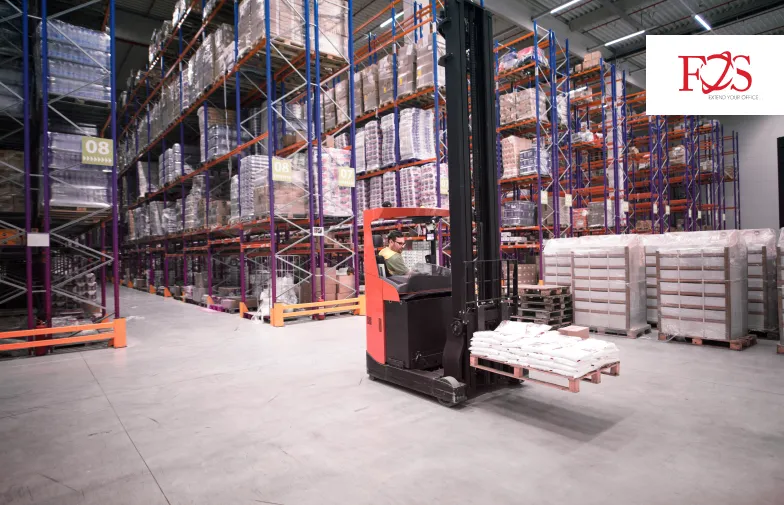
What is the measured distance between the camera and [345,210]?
959 cm

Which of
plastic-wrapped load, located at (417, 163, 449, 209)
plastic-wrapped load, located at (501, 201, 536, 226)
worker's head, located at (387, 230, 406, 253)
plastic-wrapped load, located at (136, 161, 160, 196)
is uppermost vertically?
plastic-wrapped load, located at (136, 161, 160, 196)

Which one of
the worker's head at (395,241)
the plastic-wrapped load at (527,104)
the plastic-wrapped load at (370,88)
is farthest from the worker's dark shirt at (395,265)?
the plastic-wrapped load at (527,104)

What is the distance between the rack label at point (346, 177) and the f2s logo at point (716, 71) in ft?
22.5

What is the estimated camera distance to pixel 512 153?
38.7ft

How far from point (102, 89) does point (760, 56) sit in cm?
1218

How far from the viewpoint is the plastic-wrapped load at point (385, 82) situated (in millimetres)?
10797

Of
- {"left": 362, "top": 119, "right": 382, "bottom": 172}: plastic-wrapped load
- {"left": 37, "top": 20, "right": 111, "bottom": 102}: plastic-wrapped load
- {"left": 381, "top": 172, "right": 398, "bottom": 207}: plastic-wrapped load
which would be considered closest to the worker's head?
{"left": 381, "top": 172, "right": 398, "bottom": 207}: plastic-wrapped load

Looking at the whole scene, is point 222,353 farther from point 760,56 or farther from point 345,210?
point 760,56

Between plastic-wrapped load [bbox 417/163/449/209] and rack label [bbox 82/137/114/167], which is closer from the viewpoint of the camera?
rack label [bbox 82/137/114/167]

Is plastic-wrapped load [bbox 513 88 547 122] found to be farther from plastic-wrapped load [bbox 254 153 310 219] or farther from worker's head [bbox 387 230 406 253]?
worker's head [bbox 387 230 406 253]

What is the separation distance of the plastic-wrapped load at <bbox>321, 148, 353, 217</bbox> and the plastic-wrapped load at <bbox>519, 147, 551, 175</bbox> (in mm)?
4528

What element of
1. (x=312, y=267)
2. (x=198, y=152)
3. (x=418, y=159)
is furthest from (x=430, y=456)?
(x=198, y=152)

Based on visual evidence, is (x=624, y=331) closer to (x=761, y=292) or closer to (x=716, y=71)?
(x=761, y=292)

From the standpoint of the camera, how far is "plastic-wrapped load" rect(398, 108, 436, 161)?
10258mm
